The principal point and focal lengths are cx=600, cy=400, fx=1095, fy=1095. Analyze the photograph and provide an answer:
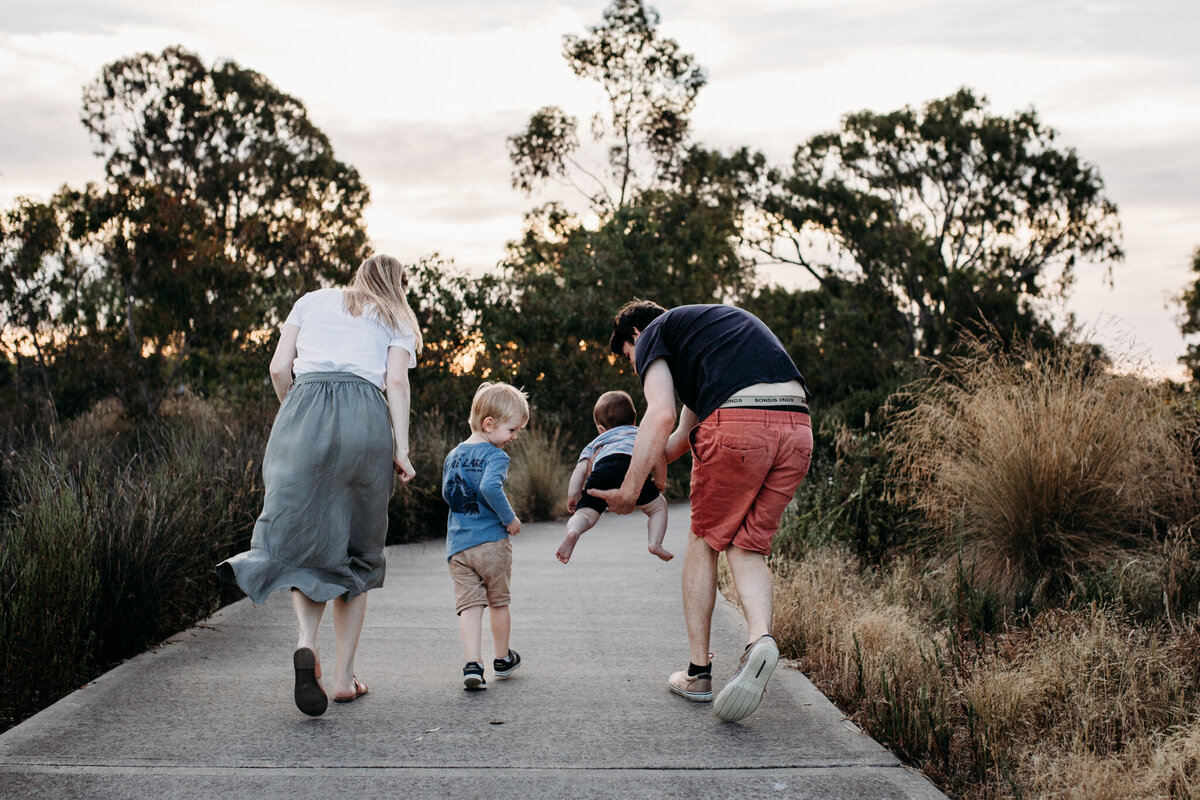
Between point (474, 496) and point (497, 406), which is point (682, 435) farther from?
point (474, 496)

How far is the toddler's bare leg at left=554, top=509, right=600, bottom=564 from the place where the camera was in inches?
200

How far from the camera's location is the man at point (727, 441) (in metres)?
4.30

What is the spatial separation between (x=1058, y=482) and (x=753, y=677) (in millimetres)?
3406

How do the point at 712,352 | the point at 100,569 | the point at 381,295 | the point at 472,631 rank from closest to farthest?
the point at 712,352, the point at 381,295, the point at 472,631, the point at 100,569

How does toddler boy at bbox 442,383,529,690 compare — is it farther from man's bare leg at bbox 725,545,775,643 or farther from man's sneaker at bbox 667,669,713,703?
man's bare leg at bbox 725,545,775,643

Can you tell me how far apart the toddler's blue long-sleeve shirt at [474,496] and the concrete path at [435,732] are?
2.20ft

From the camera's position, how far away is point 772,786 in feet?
11.7

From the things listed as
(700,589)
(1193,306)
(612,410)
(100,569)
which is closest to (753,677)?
(700,589)

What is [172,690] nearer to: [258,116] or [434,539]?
[434,539]

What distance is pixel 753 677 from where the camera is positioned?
4.03 meters

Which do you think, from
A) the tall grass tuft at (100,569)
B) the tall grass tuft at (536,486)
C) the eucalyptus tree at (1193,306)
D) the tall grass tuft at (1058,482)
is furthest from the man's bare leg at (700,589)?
the eucalyptus tree at (1193,306)

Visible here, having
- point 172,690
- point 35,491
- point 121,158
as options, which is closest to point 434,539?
point 35,491

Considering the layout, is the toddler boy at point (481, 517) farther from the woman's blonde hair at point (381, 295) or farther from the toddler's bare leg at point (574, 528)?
the woman's blonde hair at point (381, 295)

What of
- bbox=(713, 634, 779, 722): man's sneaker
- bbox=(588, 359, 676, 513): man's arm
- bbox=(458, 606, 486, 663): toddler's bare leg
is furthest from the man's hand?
bbox=(458, 606, 486, 663): toddler's bare leg
